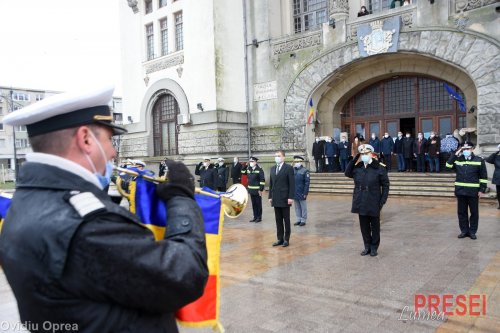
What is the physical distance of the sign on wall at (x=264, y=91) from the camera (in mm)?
18969

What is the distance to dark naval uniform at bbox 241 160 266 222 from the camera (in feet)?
35.8

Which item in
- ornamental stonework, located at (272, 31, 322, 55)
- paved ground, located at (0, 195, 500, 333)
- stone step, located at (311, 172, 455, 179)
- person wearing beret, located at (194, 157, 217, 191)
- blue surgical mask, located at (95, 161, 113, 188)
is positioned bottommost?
paved ground, located at (0, 195, 500, 333)

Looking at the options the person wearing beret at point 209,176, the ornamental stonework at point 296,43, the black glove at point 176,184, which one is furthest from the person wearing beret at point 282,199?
the ornamental stonework at point 296,43

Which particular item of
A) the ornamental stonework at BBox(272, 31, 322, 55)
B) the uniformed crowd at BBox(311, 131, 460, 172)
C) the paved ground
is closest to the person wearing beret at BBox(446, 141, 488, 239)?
the paved ground

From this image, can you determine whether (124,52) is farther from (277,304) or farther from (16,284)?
(16,284)

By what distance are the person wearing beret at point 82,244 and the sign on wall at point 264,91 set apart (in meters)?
17.8

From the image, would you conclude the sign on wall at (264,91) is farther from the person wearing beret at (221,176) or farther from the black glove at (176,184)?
the black glove at (176,184)

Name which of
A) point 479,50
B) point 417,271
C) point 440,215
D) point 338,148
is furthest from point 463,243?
point 338,148

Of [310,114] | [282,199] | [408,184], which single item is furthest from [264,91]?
[282,199]

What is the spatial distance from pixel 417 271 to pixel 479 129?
10424mm

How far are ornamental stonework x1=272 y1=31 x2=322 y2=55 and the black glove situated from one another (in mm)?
17027

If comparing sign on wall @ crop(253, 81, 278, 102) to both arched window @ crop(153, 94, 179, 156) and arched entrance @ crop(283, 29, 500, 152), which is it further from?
arched window @ crop(153, 94, 179, 156)

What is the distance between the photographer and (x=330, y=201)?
1434 centimetres

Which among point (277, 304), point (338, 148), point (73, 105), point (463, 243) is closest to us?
point (73, 105)
